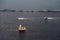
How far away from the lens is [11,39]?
6.82 m

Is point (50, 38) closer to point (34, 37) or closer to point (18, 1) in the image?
point (34, 37)

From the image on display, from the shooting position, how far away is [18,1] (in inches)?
1241

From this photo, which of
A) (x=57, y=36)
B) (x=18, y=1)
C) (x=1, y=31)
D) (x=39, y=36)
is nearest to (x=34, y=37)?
(x=39, y=36)

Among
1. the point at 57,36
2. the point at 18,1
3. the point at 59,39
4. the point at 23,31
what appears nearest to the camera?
the point at 59,39

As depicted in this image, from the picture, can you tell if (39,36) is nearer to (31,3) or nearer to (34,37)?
(34,37)

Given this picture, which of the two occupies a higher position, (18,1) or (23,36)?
(18,1)

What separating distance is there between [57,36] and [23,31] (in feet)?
4.53

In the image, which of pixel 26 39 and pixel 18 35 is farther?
pixel 18 35

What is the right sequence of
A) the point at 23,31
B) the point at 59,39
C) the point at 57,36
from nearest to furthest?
the point at 59,39, the point at 57,36, the point at 23,31

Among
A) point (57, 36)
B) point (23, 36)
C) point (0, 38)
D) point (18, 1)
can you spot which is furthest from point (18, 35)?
point (18, 1)

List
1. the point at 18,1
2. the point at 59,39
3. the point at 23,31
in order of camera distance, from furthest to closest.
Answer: the point at 18,1 < the point at 23,31 < the point at 59,39

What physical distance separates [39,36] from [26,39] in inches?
24.6

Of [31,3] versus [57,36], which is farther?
[31,3]

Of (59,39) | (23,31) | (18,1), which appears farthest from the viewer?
(18,1)
